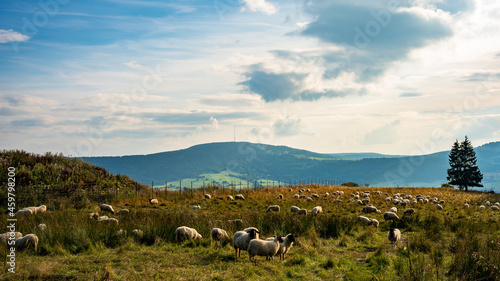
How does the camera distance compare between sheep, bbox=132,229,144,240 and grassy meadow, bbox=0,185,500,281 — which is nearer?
grassy meadow, bbox=0,185,500,281

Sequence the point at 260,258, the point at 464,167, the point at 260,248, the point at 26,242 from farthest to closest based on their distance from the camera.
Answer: the point at 464,167 < the point at 26,242 < the point at 260,258 < the point at 260,248

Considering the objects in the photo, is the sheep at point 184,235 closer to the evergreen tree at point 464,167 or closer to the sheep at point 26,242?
the sheep at point 26,242

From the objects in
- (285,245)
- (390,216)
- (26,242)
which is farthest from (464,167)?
(26,242)

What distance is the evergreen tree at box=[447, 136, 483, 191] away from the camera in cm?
5934

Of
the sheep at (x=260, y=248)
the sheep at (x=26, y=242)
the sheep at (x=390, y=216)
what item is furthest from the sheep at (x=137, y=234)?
the sheep at (x=390, y=216)

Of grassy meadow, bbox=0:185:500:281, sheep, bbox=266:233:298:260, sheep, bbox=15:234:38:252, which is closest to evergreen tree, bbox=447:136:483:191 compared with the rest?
grassy meadow, bbox=0:185:500:281

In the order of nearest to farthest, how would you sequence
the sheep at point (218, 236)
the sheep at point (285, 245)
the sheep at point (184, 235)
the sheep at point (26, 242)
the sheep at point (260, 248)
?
1. the sheep at point (260, 248)
2. the sheep at point (285, 245)
3. the sheep at point (26, 242)
4. the sheep at point (218, 236)
5. the sheep at point (184, 235)

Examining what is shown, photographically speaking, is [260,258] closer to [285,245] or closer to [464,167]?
[285,245]

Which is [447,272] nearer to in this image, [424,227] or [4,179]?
[424,227]

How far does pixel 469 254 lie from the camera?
9164 millimetres

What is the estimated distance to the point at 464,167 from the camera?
6078cm

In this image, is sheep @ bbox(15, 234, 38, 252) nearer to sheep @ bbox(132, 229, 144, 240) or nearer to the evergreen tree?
sheep @ bbox(132, 229, 144, 240)

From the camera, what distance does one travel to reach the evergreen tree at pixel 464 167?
5934 centimetres

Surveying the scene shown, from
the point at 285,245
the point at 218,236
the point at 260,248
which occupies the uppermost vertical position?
the point at 260,248
